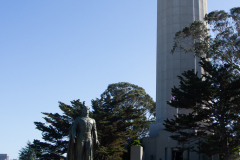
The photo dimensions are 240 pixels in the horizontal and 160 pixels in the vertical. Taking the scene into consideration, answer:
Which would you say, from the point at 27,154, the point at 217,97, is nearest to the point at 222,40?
the point at 217,97

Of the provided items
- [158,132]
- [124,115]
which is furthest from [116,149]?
[158,132]

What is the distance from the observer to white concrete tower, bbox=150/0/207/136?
33.8 metres

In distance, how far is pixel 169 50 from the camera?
34875 millimetres

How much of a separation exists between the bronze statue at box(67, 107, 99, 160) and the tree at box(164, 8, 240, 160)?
41.4 ft

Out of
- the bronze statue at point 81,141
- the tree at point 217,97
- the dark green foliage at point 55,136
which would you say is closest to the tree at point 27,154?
the dark green foliage at point 55,136

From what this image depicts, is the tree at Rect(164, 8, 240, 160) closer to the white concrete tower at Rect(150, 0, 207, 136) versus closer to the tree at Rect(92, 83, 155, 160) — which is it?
the tree at Rect(92, 83, 155, 160)

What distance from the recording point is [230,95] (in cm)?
2248

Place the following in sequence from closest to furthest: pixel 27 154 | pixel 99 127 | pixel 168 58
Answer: pixel 99 127 → pixel 168 58 → pixel 27 154

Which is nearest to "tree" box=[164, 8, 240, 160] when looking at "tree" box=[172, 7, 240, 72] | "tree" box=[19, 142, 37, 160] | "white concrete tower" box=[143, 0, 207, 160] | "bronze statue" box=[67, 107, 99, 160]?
"tree" box=[172, 7, 240, 72]

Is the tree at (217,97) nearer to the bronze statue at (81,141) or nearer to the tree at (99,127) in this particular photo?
the tree at (99,127)

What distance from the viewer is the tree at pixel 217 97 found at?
72.7ft

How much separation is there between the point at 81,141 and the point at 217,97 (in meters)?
15.0

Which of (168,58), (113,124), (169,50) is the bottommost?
(113,124)

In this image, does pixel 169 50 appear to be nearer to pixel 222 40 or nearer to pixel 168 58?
pixel 168 58
